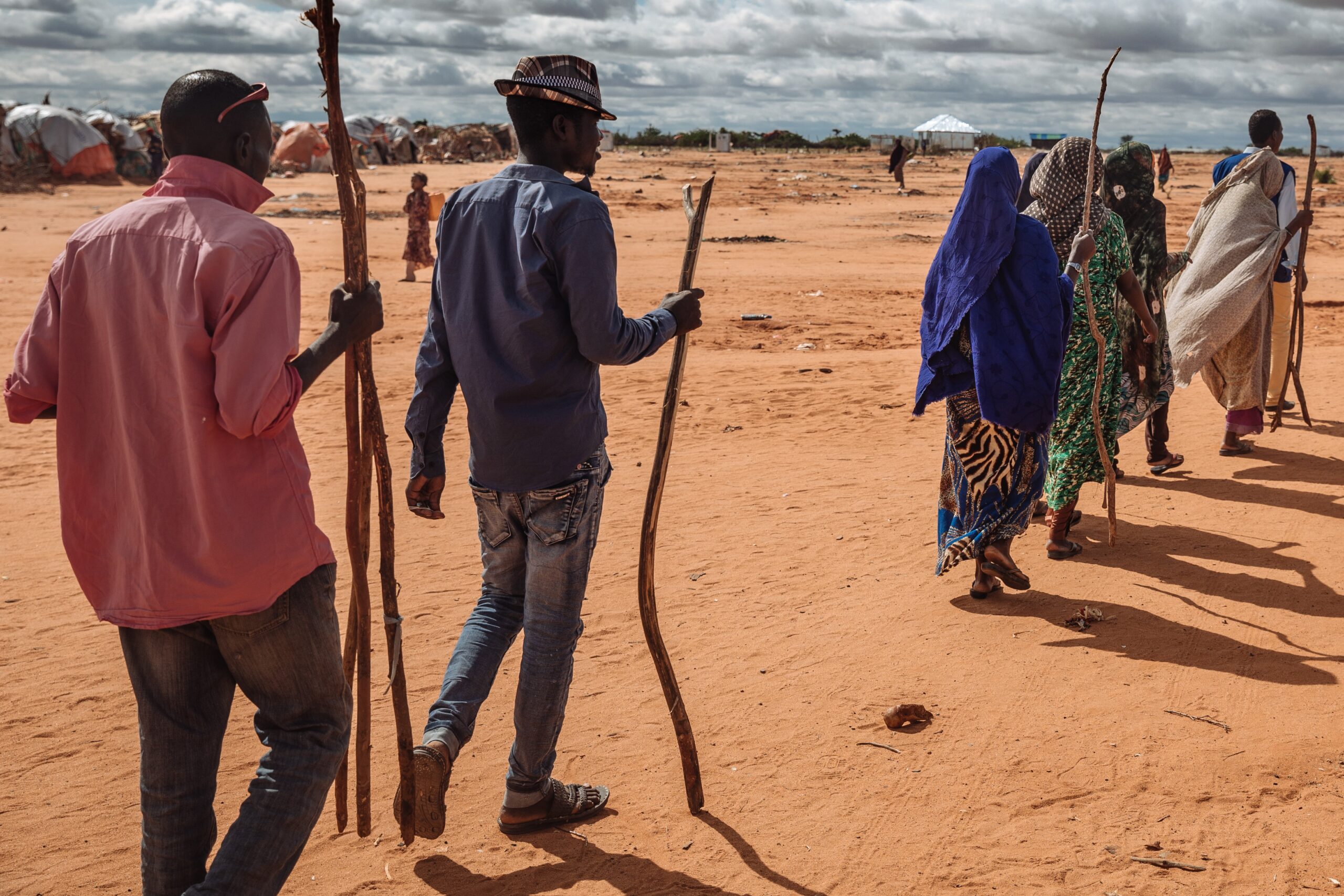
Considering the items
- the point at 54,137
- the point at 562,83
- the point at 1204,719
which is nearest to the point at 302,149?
the point at 54,137

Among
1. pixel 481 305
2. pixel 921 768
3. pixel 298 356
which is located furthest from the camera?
pixel 921 768

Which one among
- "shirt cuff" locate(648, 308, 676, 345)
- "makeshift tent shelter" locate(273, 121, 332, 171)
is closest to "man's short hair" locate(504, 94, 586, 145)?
"shirt cuff" locate(648, 308, 676, 345)

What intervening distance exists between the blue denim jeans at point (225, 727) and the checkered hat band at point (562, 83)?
1308 millimetres

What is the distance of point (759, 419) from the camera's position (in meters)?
8.73

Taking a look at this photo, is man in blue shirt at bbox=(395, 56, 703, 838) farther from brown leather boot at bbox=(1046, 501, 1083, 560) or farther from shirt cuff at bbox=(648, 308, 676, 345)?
brown leather boot at bbox=(1046, 501, 1083, 560)

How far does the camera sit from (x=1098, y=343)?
17.1 ft

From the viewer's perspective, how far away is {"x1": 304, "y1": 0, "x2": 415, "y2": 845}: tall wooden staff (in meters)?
2.57

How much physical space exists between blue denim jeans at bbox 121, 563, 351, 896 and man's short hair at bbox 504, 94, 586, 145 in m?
1.24

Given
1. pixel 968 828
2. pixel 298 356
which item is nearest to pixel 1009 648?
pixel 968 828

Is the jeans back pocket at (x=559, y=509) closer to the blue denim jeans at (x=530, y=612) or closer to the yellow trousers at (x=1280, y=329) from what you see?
the blue denim jeans at (x=530, y=612)

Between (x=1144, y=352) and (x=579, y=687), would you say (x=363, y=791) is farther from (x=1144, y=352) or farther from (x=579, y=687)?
(x=1144, y=352)

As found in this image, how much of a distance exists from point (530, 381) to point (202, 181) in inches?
37.7

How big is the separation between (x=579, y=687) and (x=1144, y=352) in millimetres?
3817

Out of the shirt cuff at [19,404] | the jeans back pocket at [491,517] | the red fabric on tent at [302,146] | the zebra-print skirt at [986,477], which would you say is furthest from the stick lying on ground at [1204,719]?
the red fabric on tent at [302,146]
